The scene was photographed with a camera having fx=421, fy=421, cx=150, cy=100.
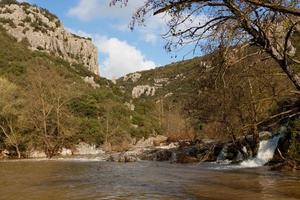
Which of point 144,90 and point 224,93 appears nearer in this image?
point 224,93

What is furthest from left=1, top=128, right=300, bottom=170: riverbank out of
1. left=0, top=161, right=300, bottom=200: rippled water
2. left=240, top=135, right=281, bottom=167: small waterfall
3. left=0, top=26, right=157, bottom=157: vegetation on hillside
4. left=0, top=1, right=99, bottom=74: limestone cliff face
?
left=0, top=1, right=99, bottom=74: limestone cliff face

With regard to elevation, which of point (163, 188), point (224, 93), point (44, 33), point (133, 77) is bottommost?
point (163, 188)

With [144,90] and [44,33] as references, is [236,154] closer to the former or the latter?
[44,33]

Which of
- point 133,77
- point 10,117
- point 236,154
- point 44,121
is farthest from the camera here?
point 133,77

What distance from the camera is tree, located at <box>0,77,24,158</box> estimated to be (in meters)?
46.3

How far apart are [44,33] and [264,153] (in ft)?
266

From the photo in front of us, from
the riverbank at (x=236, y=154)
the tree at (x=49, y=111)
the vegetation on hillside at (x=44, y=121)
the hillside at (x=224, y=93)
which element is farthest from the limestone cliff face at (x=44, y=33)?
the riverbank at (x=236, y=154)

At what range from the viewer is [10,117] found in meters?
47.4

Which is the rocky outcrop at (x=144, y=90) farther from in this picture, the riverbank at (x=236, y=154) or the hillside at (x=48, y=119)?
the riverbank at (x=236, y=154)

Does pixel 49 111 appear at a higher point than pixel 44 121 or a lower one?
higher

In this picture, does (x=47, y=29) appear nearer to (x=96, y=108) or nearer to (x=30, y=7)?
(x=30, y=7)

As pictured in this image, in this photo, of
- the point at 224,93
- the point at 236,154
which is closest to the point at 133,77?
the point at 236,154

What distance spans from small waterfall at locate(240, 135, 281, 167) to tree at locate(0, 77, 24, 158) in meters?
27.3

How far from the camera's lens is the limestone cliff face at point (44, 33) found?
9525 cm
